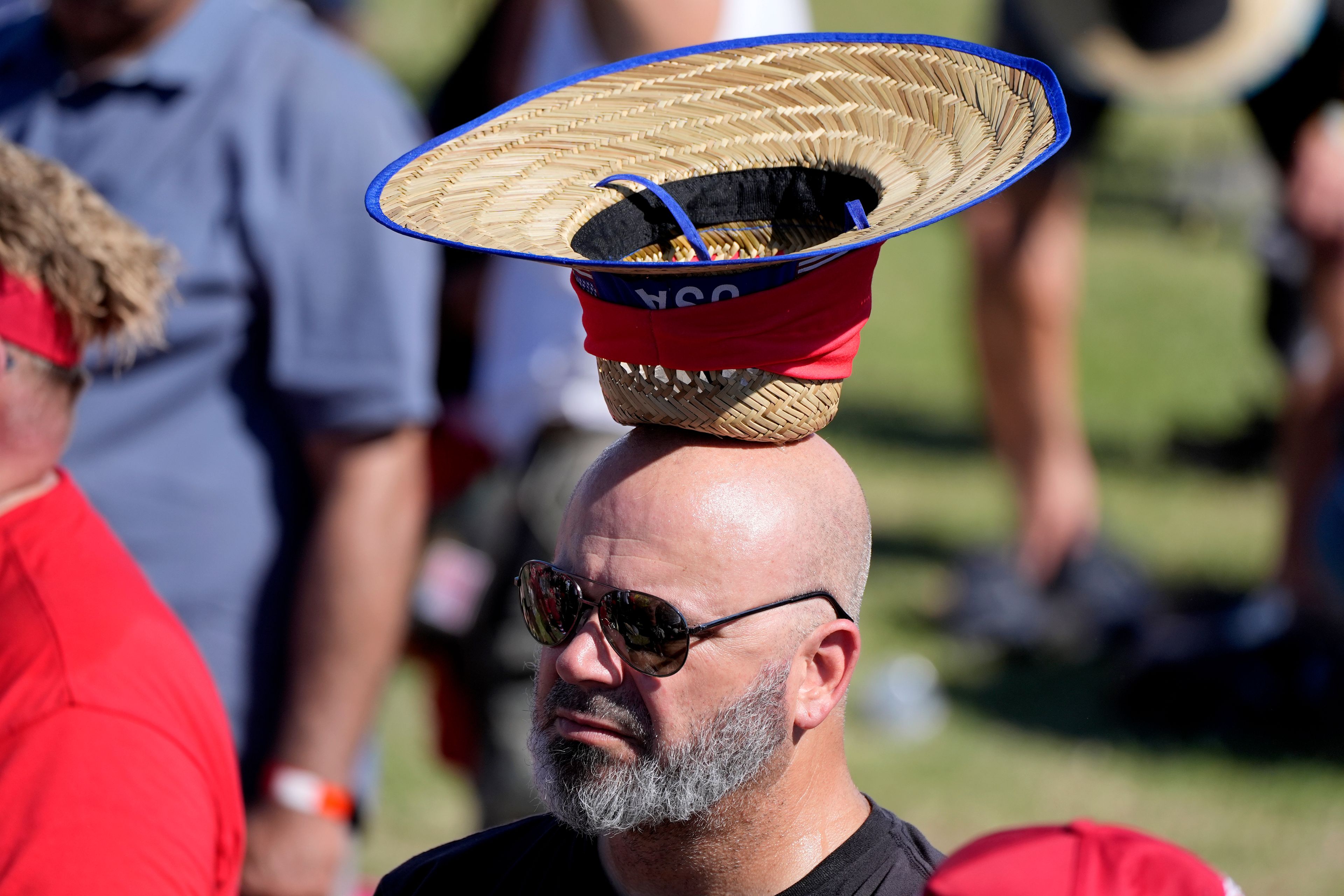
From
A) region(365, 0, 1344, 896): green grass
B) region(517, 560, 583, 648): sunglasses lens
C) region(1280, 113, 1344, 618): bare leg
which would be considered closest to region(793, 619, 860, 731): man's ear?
region(517, 560, 583, 648): sunglasses lens

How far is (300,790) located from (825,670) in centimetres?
150

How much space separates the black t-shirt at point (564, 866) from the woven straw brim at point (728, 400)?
51 cm

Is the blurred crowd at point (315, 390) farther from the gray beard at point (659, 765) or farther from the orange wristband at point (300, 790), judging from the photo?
the gray beard at point (659, 765)

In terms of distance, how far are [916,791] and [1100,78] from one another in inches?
99.9

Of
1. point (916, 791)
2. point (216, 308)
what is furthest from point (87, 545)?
point (916, 791)

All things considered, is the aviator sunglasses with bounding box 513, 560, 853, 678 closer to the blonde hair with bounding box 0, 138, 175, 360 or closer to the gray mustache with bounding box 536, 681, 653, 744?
the gray mustache with bounding box 536, 681, 653, 744

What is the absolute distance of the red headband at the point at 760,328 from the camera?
173 centimetres

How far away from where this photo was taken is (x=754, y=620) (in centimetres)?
180

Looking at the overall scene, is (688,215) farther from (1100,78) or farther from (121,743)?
(1100,78)

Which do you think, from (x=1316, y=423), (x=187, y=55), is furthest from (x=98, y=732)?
(x=1316, y=423)

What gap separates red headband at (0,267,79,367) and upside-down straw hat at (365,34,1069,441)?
0.74m

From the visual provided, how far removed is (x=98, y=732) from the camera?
6.34 feet

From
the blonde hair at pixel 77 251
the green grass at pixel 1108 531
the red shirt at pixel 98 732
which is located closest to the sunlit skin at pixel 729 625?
the red shirt at pixel 98 732

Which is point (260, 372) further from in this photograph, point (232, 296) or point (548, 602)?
point (548, 602)
